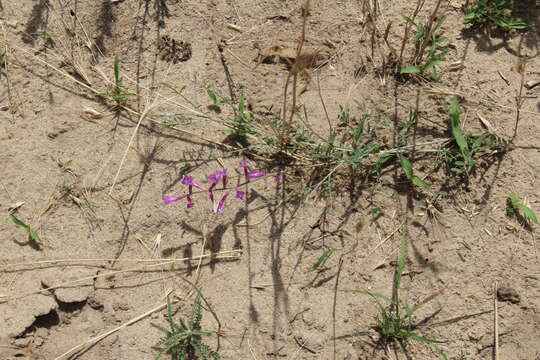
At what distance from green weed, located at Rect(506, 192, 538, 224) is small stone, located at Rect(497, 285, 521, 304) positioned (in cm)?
34

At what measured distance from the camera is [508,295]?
2098 millimetres

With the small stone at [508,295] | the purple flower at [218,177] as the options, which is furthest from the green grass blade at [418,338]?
the purple flower at [218,177]

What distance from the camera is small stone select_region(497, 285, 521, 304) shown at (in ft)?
6.88

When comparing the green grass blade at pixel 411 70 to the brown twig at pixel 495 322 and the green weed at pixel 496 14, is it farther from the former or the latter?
the brown twig at pixel 495 322

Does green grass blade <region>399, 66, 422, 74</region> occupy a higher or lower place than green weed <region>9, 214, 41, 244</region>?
higher

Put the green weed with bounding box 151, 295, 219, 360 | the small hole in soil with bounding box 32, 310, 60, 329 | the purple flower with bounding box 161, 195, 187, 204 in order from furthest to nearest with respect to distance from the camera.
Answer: the purple flower with bounding box 161, 195, 187, 204
the small hole in soil with bounding box 32, 310, 60, 329
the green weed with bounding box 151, 295, 219, 360

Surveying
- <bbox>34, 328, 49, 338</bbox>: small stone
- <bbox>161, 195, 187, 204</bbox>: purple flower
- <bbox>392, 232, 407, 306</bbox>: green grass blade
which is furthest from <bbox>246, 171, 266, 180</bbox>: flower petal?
<bbox>34, 328, 49, 338</bbox>: small stone

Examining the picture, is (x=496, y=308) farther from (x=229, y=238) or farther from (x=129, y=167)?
(x=129, y=167)

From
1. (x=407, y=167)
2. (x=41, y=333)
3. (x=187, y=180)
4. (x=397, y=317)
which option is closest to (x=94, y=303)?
(x=41, y=333)

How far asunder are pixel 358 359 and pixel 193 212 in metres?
0.98

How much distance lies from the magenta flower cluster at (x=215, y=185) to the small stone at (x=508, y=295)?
1.12 m

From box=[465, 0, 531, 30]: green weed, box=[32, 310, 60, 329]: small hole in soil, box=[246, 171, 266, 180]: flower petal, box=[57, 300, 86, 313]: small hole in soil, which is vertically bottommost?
box=[32, 310, 60, 329]: small hole in soil

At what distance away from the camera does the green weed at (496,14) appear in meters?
2.35

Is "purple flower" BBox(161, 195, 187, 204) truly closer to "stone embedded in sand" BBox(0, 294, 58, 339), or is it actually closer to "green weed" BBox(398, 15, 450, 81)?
"stone embedded in sand" BBox(0, 294, 58, 339)
